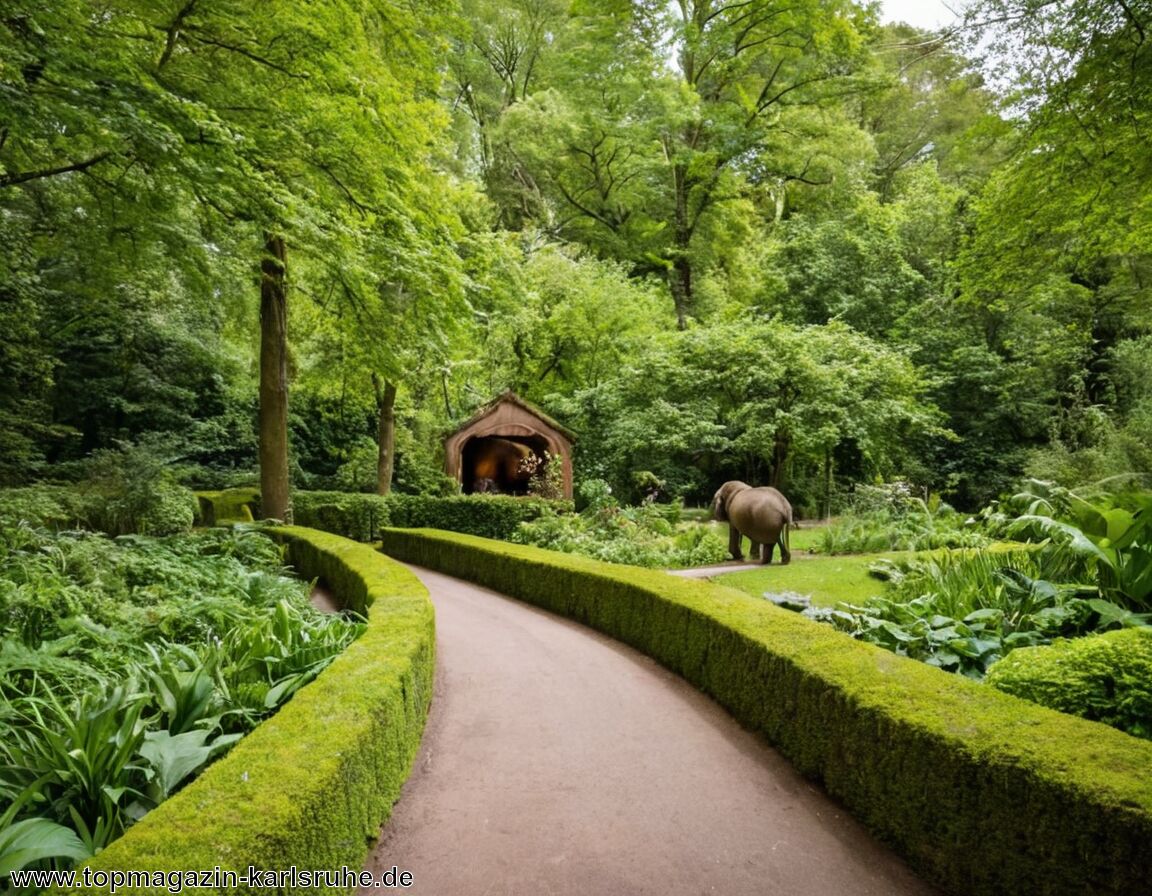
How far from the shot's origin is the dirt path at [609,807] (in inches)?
114

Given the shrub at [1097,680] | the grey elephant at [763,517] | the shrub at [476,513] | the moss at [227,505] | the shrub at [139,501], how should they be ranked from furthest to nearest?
the moss at [227,505], the shrub at [476,513], the shrub at [139,501], the grey elephant at [763,517], the shrub at [1097,680]

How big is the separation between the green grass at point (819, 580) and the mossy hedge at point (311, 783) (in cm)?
505

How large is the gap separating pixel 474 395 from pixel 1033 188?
18876 millimetres

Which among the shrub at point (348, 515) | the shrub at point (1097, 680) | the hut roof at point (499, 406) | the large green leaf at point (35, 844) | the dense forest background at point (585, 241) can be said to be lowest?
the shrub at point (348, 515)

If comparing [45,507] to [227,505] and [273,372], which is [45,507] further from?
[227,505]

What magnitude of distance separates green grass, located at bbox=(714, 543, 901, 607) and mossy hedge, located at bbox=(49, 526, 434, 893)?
5052 millimetres

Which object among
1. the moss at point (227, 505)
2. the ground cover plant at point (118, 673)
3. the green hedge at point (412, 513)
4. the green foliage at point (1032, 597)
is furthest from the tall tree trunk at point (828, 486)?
the moss at point (227, 505)

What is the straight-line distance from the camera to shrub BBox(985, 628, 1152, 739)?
3111 mm

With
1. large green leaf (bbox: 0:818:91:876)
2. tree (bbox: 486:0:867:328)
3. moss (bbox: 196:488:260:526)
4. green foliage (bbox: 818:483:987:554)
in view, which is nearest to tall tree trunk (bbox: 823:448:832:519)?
green foliage (bbox: 818:483:987:554)

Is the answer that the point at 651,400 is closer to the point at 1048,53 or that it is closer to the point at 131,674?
the point at 1048,53

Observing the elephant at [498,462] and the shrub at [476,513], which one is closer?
the shrub at [476,513]

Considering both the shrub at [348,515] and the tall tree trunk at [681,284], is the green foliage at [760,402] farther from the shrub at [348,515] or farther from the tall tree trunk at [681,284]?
the tall tree trunk at [681,284]

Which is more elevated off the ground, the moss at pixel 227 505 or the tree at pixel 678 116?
the tree at pixel 678 116

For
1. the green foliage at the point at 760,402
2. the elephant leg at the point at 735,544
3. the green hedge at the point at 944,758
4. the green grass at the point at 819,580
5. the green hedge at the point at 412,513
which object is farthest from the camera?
the green foliage at the point at 760,402
